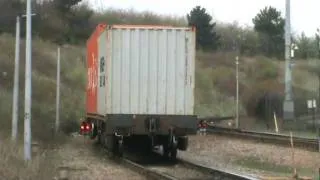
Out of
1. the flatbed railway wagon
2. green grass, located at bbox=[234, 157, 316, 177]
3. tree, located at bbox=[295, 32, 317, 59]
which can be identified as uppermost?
tree, located at bbox=[295, 32, 317, 59]

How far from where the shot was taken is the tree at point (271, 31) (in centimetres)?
10156

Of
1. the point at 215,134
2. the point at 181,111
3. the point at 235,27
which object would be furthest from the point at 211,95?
the point at 181,111

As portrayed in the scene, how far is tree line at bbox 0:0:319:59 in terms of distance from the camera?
3130 inches

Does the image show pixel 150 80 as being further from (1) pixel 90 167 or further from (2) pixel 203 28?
(2) pixel 203 28

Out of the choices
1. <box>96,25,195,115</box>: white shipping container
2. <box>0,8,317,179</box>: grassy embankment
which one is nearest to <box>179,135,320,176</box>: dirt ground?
<box>96,25,195,115</box>: white shipping container

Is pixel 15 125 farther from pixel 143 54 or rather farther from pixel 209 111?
pixel 209 111

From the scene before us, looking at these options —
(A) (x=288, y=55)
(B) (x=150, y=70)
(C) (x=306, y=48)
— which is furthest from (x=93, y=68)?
(C) (x=306, y=48)

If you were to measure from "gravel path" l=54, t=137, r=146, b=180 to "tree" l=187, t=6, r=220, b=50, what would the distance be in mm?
66195

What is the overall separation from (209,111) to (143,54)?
45.7m

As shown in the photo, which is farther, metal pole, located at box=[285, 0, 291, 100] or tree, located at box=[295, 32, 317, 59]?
tree, located at box=[295, 32, 317, 59]

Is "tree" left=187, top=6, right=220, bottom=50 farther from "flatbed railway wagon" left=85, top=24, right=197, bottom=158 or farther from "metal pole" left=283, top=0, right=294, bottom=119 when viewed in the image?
"flatbed railway wagon" left=85, top=24, right=197, bottom=158

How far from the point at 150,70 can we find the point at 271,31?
278 feet

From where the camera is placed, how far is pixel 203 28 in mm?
95438

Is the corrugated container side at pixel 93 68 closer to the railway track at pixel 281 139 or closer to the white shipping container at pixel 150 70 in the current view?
the white shipping container at pixel 150 70
